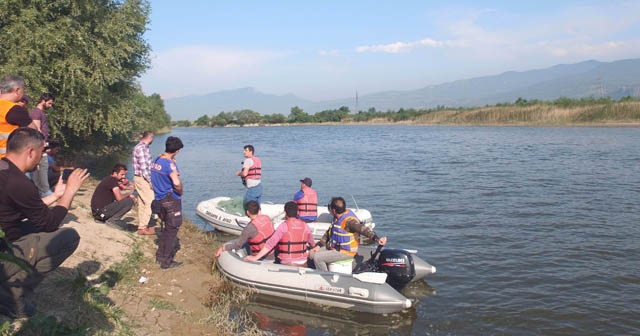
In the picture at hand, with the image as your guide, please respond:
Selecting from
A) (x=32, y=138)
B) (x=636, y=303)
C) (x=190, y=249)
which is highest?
(x=32, y=138)

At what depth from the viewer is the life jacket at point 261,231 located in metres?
7.21

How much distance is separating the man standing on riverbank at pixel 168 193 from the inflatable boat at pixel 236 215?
312 centimetres

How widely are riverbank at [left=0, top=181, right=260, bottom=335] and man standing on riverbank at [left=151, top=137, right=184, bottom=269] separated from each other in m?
0.30

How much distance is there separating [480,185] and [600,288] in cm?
947

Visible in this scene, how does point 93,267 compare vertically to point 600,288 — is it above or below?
above

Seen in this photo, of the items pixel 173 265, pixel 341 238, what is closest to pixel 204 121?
pixel 173 265

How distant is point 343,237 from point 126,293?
317cm

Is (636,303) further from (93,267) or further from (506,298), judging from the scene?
(93,267)

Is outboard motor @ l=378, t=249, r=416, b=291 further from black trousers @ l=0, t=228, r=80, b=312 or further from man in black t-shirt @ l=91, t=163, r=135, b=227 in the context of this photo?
man in black t-shirt @ l=91, t=163, r=135, b=227

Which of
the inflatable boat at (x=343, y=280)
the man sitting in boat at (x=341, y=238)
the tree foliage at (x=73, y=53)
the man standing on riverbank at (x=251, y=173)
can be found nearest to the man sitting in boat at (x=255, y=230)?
the inflatable boat at (x=343, y=280)

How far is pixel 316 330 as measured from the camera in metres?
6.28

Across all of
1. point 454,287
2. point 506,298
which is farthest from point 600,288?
point 454,287

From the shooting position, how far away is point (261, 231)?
7250mm

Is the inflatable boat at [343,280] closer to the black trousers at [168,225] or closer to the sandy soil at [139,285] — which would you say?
the sandy soil at [139,285]
